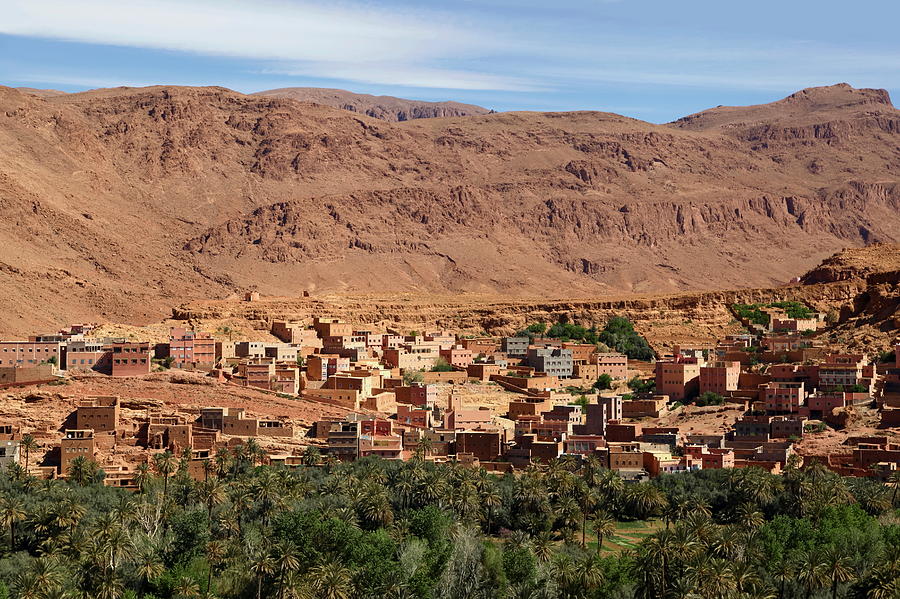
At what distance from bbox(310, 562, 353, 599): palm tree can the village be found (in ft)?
54.2

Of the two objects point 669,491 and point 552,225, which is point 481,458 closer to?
point 669,491

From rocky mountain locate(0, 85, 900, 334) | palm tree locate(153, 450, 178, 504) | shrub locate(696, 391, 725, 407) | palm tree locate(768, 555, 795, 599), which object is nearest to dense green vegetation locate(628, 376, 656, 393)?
shrub locate(696, 391, 725, 407)

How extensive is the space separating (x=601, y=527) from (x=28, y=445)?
2502 cm

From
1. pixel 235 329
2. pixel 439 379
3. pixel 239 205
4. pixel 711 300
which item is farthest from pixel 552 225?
pixel 439 379

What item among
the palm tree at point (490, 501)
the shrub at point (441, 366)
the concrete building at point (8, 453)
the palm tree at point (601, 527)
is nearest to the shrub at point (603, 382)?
the shrub at point (441, 366)

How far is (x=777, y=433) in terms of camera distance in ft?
261

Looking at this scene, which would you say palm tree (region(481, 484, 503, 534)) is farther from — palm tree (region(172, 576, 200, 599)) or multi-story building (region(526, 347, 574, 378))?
multi-story building (region(526, 347, 574, 378))

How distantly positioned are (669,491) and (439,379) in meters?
27.5

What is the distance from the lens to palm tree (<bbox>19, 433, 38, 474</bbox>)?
7088cm

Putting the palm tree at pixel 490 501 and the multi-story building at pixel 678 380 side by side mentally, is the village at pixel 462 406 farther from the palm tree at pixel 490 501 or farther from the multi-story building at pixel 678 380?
the palm tree at pixel 490 501

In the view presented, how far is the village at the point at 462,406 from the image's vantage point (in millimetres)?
74062

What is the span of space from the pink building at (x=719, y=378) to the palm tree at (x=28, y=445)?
3681 centimetres

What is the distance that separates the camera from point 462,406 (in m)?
86.9

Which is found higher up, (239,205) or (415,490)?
(239,205)
